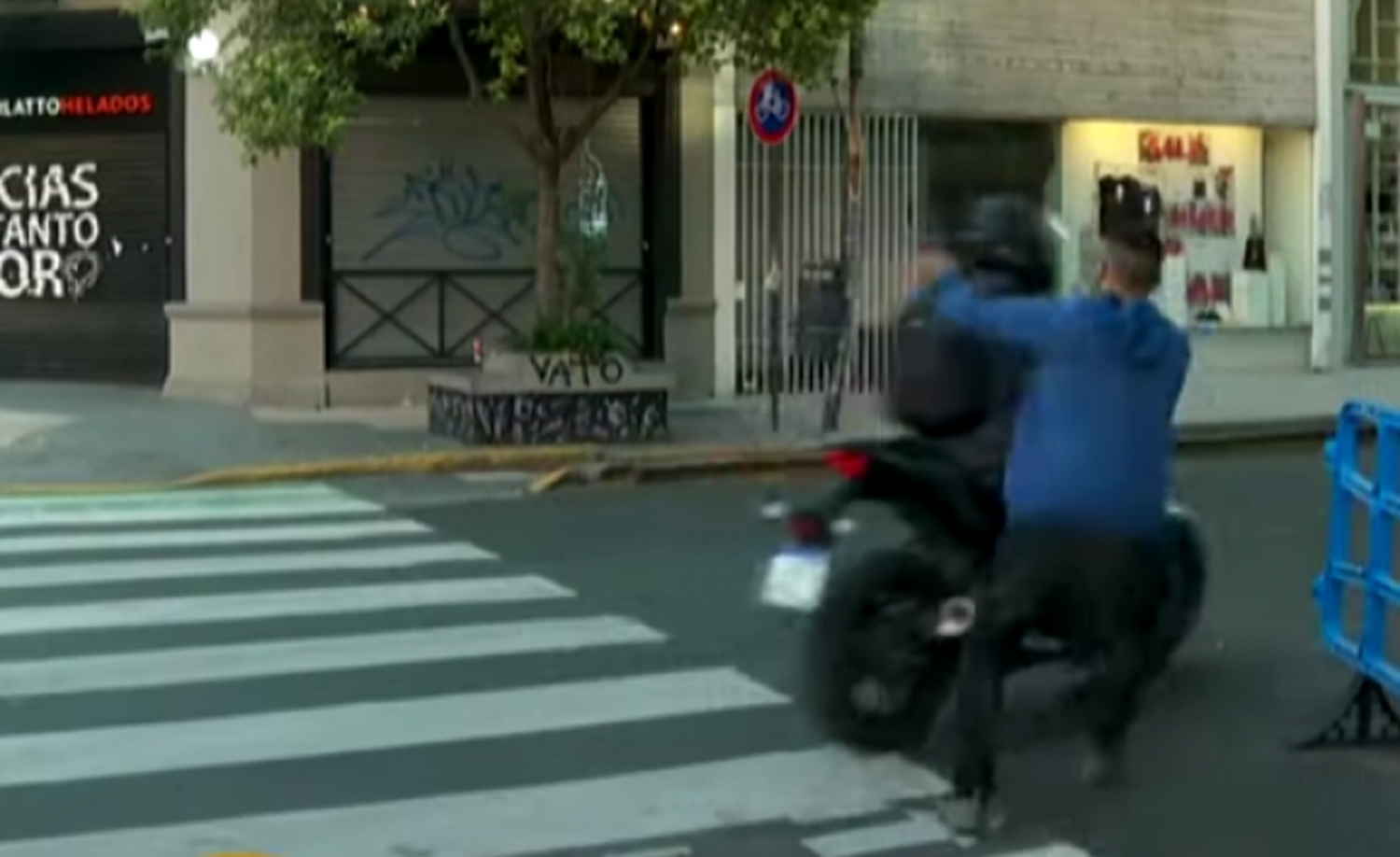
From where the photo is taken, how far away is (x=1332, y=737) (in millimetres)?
8477

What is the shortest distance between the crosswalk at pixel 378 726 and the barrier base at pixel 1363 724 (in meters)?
1.63

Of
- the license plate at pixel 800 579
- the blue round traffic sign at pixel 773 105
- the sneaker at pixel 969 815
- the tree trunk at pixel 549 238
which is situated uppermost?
the blue round traffic sign at pixel 773 105

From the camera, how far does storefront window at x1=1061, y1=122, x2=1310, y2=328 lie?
27047mm

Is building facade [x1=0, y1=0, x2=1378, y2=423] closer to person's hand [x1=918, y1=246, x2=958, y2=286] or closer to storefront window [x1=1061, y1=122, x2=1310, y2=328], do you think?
storefront window [x1=1061, y1=122, x2=1310, y2=328]

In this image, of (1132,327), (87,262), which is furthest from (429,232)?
(1132,327)

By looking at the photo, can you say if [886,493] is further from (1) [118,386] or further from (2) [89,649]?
(1) [118,386]

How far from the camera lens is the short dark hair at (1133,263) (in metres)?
7.14

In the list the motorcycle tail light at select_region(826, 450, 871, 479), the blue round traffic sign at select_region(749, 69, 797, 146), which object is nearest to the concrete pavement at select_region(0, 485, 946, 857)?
the motorcycle tail light at select_region(826, 450, 871, 479)

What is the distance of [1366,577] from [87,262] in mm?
17536

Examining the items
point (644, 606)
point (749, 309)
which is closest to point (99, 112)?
point (749, 309)

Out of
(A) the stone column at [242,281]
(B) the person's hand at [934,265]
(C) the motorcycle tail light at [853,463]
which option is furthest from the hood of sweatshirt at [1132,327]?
(A) the stone column at [242,281]

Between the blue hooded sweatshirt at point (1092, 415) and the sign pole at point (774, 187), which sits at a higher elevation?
the sign pole at point (774, 187)

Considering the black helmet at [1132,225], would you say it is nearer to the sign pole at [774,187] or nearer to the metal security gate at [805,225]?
the sign pole at [774,187]

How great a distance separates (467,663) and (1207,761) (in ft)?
10.6
